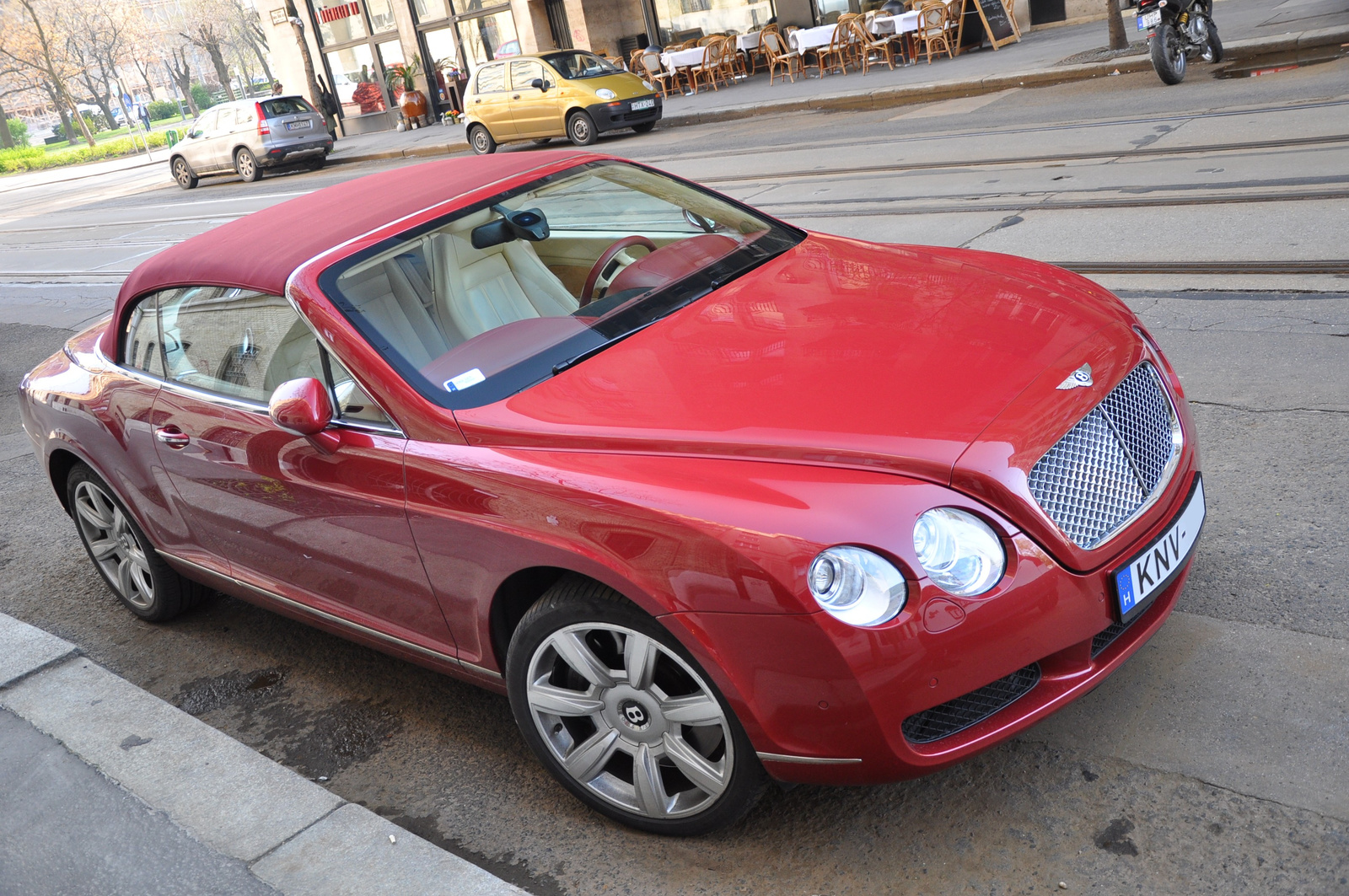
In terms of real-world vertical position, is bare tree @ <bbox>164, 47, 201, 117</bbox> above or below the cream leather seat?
above

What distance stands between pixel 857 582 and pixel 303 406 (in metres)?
1.54

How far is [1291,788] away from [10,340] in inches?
459

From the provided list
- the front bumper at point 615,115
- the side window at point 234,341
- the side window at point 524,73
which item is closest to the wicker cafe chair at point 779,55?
the front bumper at point 615,115

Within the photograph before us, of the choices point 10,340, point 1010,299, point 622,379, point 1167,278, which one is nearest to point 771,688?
point 622,379

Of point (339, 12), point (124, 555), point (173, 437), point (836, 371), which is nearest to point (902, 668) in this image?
point (836, 371)

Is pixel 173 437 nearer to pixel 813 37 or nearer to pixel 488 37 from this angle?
pixel 813 37

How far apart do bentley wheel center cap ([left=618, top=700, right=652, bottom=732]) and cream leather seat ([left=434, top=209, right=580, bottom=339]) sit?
1.11 m

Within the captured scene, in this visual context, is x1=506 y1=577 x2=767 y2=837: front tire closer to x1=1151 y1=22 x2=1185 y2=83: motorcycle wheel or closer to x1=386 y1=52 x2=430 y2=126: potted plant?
x1=1151 y1=22 x2=1185 y2=83: motorcycle wheel

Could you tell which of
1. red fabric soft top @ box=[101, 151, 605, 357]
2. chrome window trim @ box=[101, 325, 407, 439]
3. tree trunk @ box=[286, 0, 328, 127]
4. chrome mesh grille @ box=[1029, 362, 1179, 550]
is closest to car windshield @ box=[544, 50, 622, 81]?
tree trunk @ box=[286, 0, 328, 127]

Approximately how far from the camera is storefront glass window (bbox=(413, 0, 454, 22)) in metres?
29.3

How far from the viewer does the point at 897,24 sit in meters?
19.5

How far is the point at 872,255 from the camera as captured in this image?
356 cm

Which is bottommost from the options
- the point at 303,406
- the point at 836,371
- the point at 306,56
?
the point at 836,371

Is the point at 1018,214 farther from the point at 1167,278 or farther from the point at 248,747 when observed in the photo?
the point at 248,747
